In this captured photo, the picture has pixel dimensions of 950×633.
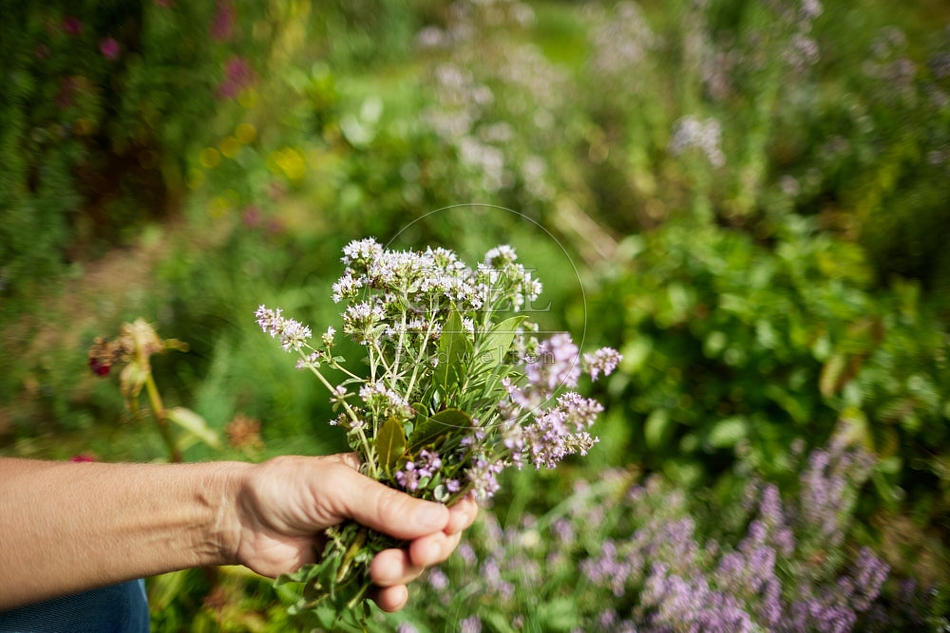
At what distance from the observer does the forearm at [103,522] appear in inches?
40.8

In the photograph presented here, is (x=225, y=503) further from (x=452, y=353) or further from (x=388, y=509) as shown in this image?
(x=452, y=353)

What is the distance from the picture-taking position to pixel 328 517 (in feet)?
3.30

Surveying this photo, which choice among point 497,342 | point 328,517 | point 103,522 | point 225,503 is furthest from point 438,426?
point 103,522

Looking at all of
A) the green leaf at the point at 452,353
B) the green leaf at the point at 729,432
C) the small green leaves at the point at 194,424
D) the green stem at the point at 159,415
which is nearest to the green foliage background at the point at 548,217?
the green leaf at the point at 729,432

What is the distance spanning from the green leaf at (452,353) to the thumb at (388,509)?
21 centimetres

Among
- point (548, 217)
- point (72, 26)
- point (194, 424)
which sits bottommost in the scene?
point (194, 424)

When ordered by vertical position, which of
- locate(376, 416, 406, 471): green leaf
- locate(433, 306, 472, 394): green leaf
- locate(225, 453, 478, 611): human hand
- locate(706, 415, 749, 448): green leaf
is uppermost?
locate(433, 306, 472, 394): green leaf

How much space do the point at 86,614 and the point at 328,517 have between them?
66 cm

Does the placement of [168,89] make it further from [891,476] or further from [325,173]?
[891,476]

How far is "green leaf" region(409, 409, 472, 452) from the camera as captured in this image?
2.87 ft

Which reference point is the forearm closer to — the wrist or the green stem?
the wrist

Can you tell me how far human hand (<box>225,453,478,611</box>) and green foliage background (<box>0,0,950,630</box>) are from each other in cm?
42

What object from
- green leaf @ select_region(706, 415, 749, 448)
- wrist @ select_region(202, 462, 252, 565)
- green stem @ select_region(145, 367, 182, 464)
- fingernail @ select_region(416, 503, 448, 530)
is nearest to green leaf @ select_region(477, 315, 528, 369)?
fingernail @ select_region(416, 503, 448, 530)

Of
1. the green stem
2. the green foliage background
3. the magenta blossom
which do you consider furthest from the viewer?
the magenta blossom
